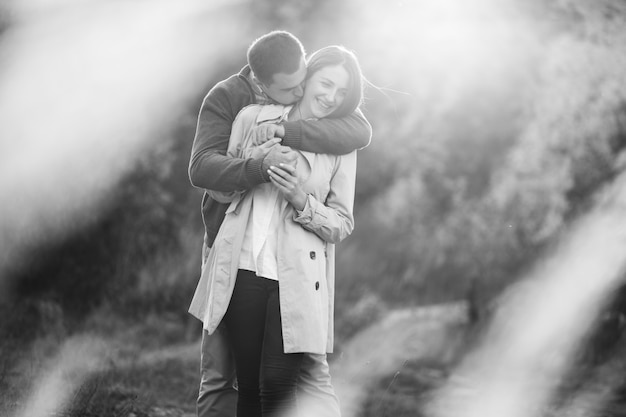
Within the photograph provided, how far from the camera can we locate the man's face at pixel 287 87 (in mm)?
2207

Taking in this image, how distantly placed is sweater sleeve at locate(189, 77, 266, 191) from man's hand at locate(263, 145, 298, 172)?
0.02 meters

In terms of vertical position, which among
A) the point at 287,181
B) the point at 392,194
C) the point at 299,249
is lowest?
the point at 299,249

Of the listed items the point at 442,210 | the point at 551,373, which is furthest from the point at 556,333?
the point at 442,210

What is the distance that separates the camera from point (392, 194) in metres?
4.98

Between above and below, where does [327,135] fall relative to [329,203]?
above

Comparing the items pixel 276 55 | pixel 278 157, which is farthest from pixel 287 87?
pixel 278 157

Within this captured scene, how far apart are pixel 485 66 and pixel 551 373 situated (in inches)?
73.2

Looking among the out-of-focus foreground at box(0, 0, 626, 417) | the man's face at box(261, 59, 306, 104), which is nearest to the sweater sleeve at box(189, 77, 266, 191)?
the man's face at box(261, 59, 306, 104)

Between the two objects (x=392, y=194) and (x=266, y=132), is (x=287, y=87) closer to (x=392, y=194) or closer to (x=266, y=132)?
(x=266, y=132)

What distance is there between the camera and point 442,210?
4977 mm

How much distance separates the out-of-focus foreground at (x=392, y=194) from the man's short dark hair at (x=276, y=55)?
2399 mm

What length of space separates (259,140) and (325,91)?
0.76 ft

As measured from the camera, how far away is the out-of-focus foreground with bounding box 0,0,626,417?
4.48 meters

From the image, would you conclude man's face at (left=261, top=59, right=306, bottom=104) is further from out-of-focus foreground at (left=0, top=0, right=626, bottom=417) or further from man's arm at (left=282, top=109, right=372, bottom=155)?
out-of-focus foreground at (left=0, top=0, right=626, bottom=417)
